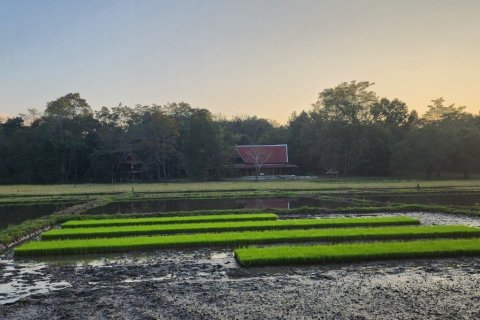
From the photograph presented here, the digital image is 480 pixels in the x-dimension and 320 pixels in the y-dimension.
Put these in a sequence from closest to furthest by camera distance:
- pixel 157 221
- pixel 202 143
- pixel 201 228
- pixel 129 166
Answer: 1. pixel 201 228
2. pixel 157 221
3. pixel 202 143
4. pixel 129 166

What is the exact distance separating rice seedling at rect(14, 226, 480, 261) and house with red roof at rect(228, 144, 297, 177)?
53.6 m

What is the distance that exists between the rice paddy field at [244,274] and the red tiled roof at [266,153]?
178ft

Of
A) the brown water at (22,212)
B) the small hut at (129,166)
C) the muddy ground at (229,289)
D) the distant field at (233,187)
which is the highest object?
the small hut at (129,166)

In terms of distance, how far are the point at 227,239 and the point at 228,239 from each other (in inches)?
1.3

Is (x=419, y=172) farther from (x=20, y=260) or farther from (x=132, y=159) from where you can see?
(x=20, y=260)

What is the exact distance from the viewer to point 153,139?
65.2 metres

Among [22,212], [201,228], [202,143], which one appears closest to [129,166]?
[202,143]

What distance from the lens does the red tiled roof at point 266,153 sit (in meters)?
71.8

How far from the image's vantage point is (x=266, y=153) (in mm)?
72375

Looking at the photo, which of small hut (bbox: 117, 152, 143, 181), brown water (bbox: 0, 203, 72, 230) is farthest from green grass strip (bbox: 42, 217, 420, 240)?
small hut (bbox: 117, 152, 143, 181)

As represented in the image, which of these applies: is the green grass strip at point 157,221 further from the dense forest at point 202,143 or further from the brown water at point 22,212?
the dense forest at point 202,143

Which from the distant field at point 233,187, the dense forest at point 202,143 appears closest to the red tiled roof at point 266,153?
the dense forest at point 202,143

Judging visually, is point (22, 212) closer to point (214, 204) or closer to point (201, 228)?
point (214, 204)

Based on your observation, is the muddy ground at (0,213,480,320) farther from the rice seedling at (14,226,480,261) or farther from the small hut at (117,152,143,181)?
the small hut at (117,152,143,181)
